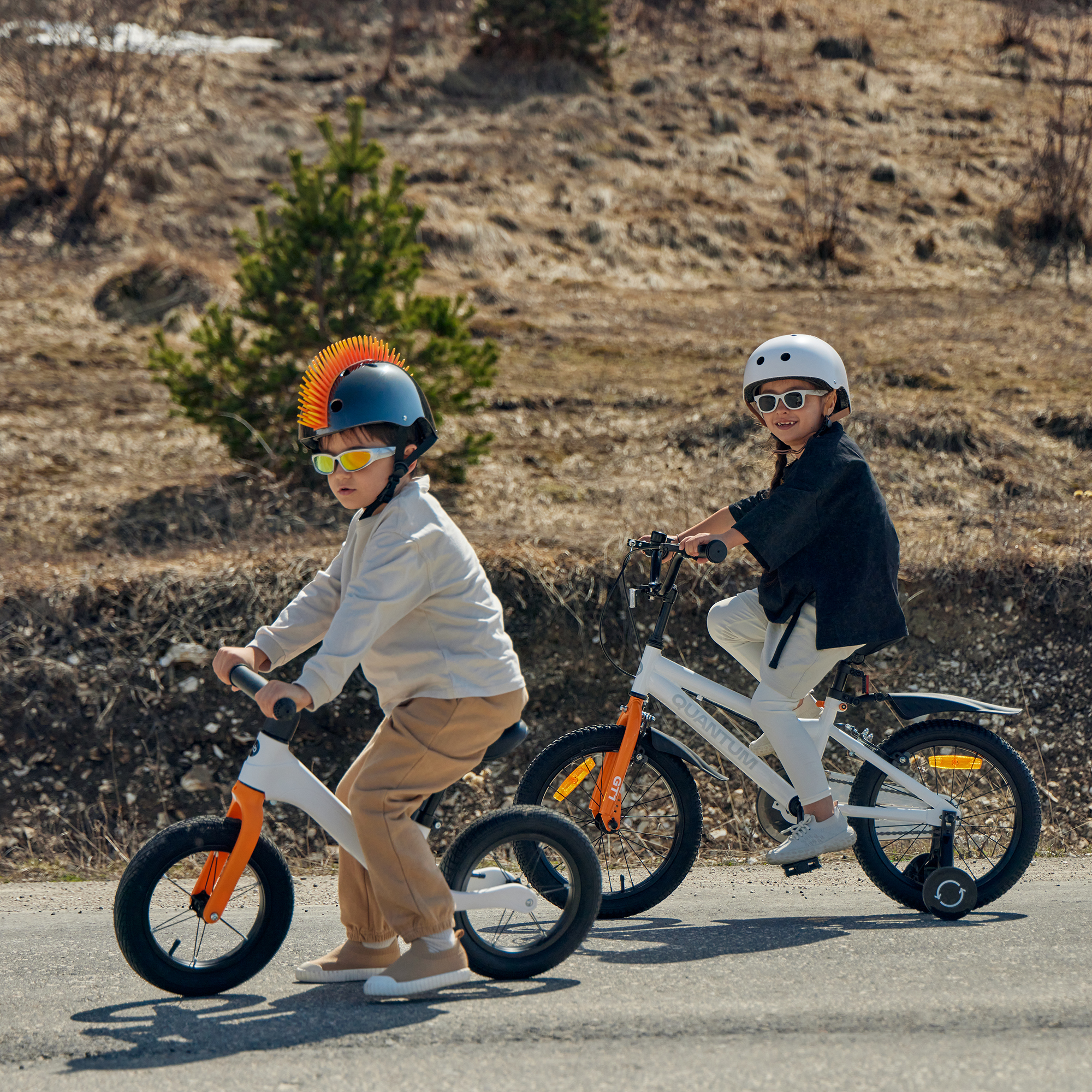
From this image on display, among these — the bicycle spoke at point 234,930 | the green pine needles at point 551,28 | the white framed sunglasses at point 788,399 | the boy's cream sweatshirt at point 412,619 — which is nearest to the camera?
the boy's cream sweatshirt at point 412,619

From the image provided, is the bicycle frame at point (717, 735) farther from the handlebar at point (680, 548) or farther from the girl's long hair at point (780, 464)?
the girl's long hair at point (780, 464)

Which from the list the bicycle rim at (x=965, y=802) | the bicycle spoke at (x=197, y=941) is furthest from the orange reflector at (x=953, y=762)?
the bicycle spoke at (x=197, y=941)

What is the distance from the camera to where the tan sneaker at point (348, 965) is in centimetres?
379

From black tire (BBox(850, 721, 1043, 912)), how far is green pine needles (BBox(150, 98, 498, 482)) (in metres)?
5.44

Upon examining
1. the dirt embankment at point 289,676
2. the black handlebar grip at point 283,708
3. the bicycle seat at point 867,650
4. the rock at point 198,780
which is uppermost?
the black handlebar grip at point 283,708

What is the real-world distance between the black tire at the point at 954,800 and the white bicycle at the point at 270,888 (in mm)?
1374

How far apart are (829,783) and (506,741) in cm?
161

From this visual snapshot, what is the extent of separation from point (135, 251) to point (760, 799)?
14243 millimetres

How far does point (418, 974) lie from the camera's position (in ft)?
11.8

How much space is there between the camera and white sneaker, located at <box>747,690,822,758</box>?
4.80m

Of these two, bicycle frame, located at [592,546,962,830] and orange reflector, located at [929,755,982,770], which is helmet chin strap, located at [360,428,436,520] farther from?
orange reflector, located at [929,755,982,770]

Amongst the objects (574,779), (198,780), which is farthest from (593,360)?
(574,779)

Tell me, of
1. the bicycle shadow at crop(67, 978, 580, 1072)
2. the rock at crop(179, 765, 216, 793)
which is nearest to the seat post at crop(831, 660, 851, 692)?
the bicycle shadow at crop(67, 978, 580, 1072)

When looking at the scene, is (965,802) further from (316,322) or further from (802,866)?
(316,322)
